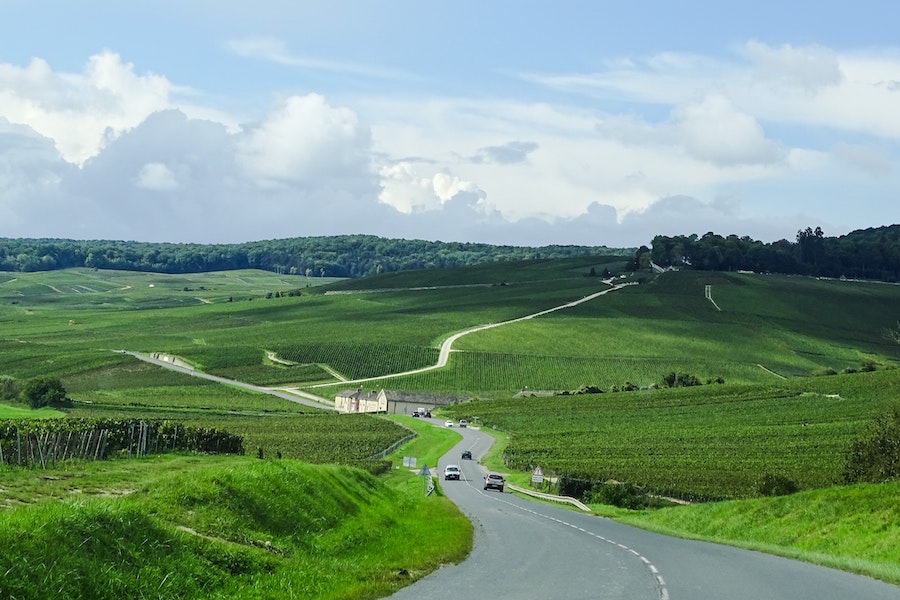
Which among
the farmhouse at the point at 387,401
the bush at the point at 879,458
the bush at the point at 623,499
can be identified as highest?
the bush at the point at 879,458

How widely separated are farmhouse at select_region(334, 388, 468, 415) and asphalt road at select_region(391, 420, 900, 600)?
99917 mm

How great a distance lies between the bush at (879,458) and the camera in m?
52.4

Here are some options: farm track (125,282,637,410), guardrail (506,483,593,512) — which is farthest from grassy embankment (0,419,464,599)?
farm track (125,282,637,410)

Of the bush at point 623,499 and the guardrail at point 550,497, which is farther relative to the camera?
the bush at point 623,499

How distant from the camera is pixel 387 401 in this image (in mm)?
137000

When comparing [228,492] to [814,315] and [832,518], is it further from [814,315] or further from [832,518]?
[814,315]

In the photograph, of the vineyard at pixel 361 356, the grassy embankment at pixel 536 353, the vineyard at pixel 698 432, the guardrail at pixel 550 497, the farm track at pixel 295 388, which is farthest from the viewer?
the vineyard at pixel 361 356

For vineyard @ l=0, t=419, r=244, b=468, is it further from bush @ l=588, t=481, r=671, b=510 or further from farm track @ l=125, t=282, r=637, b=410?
farm track @ l=125, t=282, r=637, b=410

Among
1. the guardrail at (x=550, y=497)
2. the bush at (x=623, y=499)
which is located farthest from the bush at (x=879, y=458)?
the guardrail at (x=550, y=497)

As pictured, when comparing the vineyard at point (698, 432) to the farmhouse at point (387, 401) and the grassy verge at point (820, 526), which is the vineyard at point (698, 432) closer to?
the farmhouse at point (387, 401)

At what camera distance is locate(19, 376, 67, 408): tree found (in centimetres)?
10788

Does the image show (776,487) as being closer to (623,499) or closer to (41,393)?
(623,499)

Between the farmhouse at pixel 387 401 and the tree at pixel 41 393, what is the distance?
1409 inches

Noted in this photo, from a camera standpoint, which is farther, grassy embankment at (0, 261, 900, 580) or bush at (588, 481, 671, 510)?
grassy embankment at (0, 261, 900, 580)
